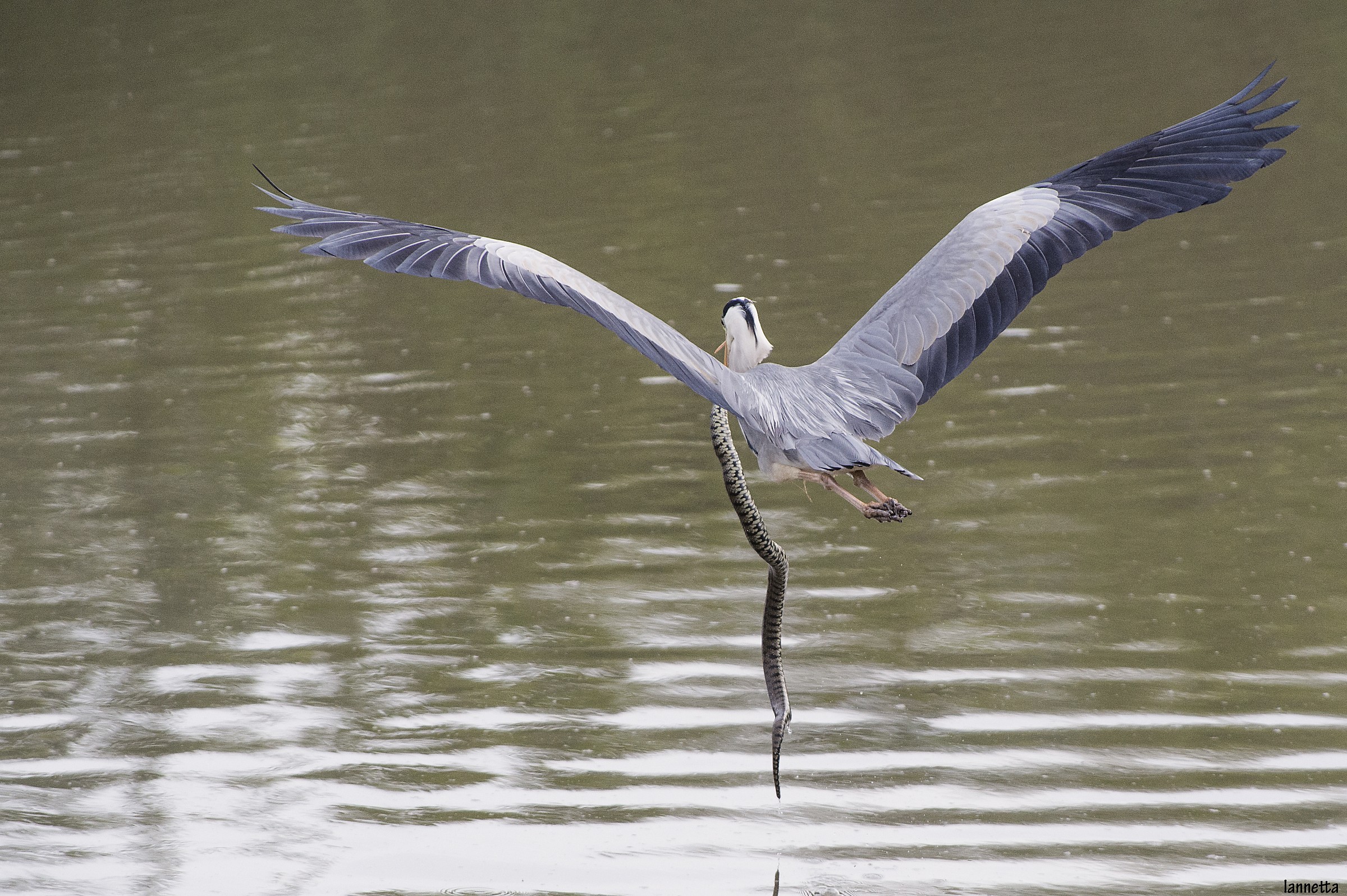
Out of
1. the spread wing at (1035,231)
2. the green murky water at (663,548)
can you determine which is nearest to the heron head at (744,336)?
the spread wing at (1035,231)

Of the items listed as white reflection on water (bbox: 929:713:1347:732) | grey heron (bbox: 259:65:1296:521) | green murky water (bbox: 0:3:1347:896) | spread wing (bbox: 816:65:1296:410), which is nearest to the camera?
grey heron (bbox: 259:65:1296:521)

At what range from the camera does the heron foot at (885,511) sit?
3.33 metres

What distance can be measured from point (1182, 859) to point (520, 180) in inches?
500

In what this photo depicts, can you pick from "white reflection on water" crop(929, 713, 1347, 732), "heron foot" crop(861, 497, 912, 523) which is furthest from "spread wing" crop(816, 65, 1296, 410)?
"white reflection on water" crop(929, 713, 1347, 732)

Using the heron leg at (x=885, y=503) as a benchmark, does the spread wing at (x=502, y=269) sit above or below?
above

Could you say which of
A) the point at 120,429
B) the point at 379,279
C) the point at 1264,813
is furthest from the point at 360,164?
the point at 1264,813

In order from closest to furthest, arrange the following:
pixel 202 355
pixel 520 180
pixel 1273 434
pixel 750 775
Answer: pixel 750 775 < pixel 1273 434 < pixel 202 355 < pixel 520 180

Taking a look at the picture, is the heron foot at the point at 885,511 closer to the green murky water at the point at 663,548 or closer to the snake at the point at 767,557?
the snake at the point at 767,557

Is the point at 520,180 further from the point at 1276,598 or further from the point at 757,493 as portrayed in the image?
the point at 1276,598

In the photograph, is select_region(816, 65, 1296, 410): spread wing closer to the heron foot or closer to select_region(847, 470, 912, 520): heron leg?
select_region(847, 470, 912, 520): heron leg

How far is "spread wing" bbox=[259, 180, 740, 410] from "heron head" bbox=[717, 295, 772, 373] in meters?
0.08

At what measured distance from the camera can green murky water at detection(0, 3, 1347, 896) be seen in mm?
6309

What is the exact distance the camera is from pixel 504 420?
11.1 metres

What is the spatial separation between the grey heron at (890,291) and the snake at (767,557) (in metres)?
0.12
